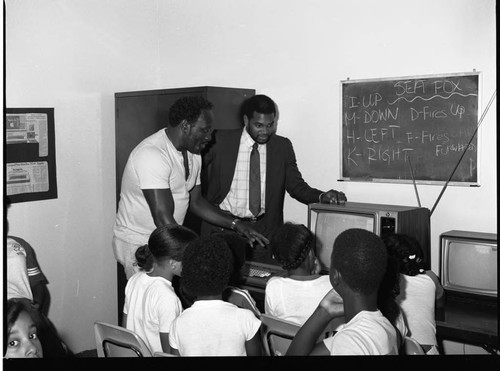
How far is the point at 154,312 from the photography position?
2.50 m

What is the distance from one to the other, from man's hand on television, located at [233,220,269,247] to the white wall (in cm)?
18

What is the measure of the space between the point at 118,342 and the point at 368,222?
119 cm

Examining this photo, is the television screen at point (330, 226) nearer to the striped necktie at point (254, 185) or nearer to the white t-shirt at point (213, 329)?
the striped necktie at point (254, 185)

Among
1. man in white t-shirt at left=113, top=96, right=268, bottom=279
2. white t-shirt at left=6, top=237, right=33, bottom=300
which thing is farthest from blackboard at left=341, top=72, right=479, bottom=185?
white t-shirt at left=6, top=237, right=33, bottom=300

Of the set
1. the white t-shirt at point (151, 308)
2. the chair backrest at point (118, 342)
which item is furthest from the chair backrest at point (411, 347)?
the chair backrest at point (118, 342)

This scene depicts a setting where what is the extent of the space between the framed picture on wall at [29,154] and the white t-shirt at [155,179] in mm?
384

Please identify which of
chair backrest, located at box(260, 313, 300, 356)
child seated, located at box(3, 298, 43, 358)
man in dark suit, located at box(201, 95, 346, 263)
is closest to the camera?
chair backrest, located at box(260, 313, 300, 356)

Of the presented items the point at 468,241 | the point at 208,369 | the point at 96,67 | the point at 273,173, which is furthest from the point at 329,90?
the point at 208,369

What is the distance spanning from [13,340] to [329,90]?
70.6 inches

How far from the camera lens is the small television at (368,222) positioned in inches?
107

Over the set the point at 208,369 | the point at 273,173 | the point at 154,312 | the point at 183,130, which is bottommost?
the point at 208,369

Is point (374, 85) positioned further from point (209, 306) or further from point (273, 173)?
point (209, 306)

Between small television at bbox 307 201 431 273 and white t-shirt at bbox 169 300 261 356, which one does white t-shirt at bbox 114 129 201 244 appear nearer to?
small television at bbox 307 201 431 273

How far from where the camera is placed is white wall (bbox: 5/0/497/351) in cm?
278
